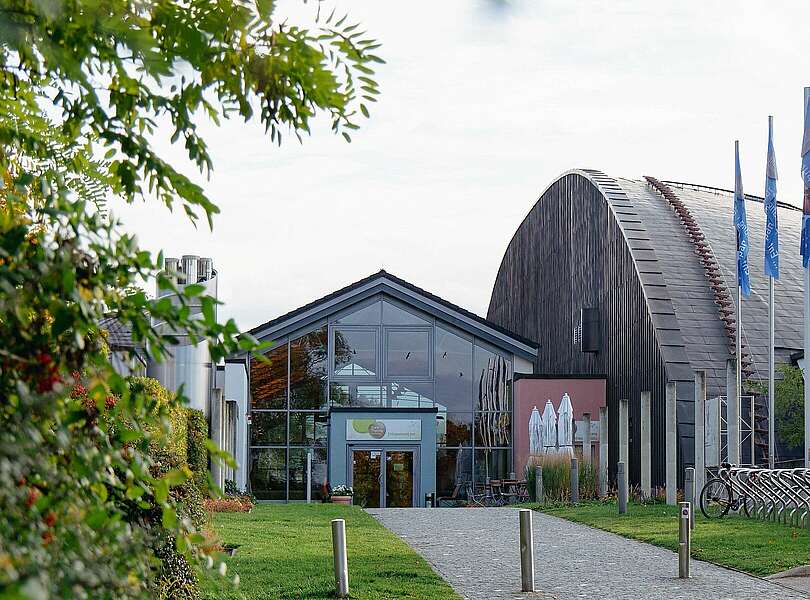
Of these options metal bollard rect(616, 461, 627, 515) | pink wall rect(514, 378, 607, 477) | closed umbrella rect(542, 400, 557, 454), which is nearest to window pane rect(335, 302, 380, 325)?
pink wall rect(514, 378, 607, 477)

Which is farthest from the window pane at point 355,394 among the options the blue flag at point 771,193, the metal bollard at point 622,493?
the metal bollard at point 622,493

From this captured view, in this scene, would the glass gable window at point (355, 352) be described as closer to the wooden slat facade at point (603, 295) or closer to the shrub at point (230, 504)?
the wooden slat facade at point (603, 295)

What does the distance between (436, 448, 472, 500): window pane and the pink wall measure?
1.77m

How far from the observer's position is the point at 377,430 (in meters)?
39.5

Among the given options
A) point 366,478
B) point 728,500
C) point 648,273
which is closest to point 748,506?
point 728,500

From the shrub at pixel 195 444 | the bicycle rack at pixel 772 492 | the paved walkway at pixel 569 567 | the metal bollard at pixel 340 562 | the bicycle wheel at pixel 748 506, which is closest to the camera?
the metal bollard at pixel 340 562

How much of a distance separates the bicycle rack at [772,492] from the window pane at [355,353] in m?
17.7

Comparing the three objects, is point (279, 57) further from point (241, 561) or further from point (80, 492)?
point (241, 561)

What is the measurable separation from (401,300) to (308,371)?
3907 millimetres

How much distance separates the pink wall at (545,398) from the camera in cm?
4022

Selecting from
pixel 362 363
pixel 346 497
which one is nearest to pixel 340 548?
pixel 346 497

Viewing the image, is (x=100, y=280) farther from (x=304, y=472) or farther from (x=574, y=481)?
(x=304, y=472)

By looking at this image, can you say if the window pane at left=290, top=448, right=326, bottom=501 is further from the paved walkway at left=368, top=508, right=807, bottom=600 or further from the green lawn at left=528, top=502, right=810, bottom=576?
the paved walkway at left=368, top=508, right=807, bottom=600

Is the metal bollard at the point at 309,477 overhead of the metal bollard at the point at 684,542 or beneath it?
beneath
